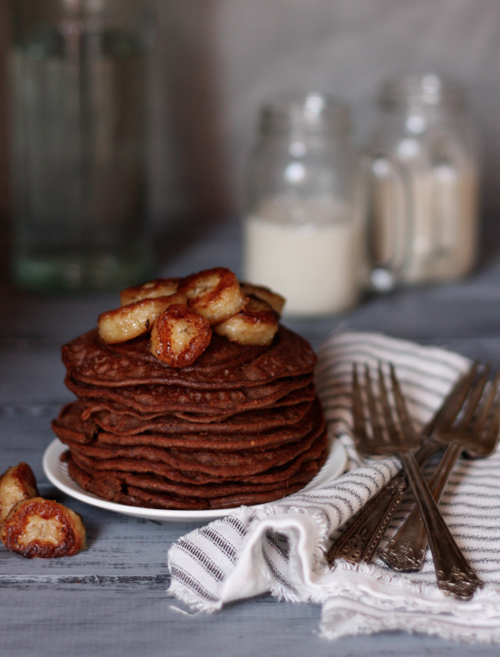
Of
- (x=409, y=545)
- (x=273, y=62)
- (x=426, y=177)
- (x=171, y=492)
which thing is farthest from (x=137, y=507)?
(x=273, y=62)

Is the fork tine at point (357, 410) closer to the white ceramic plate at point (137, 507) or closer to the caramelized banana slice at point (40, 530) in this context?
the white ceramic plate at point (137, 507)

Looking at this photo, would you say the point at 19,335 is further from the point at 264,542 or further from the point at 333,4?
the point at 333,4

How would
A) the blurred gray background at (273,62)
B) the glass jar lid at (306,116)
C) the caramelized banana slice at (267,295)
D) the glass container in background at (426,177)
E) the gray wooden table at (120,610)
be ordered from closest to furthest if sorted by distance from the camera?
the gray wooden table at (120,610), the caramelized banana slice at (267,295), the glass jar lid at (306,116), the glass container in background at (426,177), the blurred gray background at (273,62)

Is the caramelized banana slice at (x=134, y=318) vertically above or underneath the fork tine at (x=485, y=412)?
above

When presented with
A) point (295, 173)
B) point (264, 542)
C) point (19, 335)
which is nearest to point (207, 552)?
point (264, 542)

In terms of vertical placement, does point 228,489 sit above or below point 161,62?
below

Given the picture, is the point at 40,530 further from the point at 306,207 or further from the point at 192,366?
the point at 306,207

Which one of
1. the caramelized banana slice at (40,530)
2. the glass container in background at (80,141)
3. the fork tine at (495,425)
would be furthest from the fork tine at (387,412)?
the glass container in background at (80,141)
